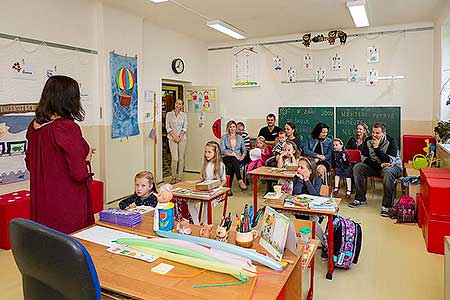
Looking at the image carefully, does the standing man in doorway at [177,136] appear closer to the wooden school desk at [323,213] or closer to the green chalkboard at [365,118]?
Answer: the green chalkboard at [365,118]

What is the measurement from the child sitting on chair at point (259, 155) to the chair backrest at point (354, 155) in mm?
1369

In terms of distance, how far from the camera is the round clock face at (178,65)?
7.10m

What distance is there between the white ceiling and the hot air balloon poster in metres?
0.82

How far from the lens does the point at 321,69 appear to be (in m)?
7.14

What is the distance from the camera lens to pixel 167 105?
7.61 metres

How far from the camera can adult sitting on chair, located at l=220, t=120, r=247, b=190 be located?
6.24 m

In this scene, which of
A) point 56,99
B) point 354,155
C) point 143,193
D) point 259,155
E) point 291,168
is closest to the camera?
point 56,99

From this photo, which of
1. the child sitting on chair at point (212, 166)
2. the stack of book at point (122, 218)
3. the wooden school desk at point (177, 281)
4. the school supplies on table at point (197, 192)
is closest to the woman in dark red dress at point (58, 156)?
the stack of book at point (122, 218)

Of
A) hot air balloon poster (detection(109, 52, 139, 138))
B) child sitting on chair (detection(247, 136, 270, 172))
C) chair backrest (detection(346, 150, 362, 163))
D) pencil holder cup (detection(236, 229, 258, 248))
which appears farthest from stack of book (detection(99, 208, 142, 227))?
chair backrest (detection(346, 150, 362, 163))

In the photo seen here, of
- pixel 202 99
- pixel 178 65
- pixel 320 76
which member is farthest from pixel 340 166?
pixel 178 65

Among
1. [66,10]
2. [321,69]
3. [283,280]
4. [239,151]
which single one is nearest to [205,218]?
[283,280]

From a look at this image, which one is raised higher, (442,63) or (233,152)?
(442,63)

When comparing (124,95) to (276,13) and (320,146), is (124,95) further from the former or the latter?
(320,146)

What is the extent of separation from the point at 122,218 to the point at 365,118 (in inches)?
229
